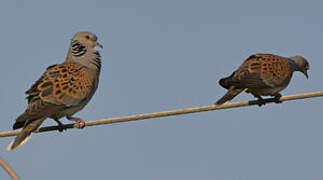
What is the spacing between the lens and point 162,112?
6.72m

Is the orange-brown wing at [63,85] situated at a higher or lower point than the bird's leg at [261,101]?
higher

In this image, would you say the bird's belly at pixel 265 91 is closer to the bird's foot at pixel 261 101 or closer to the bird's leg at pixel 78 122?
the bird's foot at pixel 261 101

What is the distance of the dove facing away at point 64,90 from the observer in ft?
27.1

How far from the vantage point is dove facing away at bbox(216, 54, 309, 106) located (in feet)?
30.8

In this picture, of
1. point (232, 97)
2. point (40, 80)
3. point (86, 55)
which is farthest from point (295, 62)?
point (40, 80)

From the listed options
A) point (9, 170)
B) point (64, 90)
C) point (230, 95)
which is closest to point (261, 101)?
point (230, 95)

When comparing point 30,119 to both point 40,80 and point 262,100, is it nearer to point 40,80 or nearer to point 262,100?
point 40,80

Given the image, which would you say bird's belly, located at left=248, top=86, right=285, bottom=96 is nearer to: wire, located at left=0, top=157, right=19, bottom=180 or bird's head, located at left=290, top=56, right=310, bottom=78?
bird's head, located at left=290, top=56, right=310, bottom=78

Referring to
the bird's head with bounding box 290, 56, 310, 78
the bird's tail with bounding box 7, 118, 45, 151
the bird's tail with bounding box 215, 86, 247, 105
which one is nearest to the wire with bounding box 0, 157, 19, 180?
the bird's tail with bounding box 7, 118, 45, 151

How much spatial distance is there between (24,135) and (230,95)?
2.83 m

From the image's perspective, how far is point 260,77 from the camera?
32.1ft

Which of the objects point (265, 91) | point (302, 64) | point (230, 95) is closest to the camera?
point (230, 95)

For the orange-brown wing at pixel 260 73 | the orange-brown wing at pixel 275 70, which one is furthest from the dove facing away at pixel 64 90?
the orange-brown wing at pixel 275 70

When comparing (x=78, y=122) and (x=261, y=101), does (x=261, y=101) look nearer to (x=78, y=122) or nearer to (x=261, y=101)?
(x=261, y=101)
